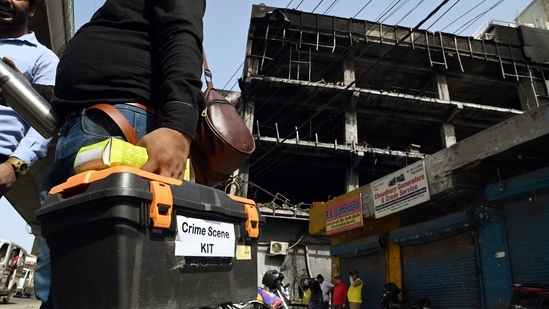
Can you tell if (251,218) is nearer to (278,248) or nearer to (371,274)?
(371,274)

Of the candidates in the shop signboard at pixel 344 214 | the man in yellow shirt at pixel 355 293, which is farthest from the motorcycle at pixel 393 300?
the shop signboard at pixel 344 214

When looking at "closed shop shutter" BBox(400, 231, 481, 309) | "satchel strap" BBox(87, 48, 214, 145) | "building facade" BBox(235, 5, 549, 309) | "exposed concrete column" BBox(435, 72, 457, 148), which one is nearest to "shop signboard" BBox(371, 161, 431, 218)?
"building facade" BBox(235, 5, 549, 309)

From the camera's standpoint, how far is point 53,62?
6.78ft

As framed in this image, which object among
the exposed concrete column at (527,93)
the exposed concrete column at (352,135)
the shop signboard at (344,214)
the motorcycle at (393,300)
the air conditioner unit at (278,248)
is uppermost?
the exposed concrete column at (527,93)

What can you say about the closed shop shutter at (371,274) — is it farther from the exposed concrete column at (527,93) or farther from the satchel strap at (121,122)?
the exposed concrete column at (527,93)

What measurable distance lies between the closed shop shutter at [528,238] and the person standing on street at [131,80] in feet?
23.7

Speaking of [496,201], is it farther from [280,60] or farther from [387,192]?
[280,60]

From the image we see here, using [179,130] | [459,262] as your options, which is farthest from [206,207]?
[459,262]

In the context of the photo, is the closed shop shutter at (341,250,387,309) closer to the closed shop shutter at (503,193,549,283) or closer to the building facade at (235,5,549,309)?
the building facade at (235,5,549,309)

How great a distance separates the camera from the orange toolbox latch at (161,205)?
2.95ft

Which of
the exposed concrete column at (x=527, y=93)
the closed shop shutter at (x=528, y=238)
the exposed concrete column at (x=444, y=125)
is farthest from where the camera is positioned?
the exposed concrete column at (x=527, y=93)

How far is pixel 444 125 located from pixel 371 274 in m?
13.8

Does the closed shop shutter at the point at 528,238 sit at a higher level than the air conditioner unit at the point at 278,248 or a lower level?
lower

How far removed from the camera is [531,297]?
573cm
